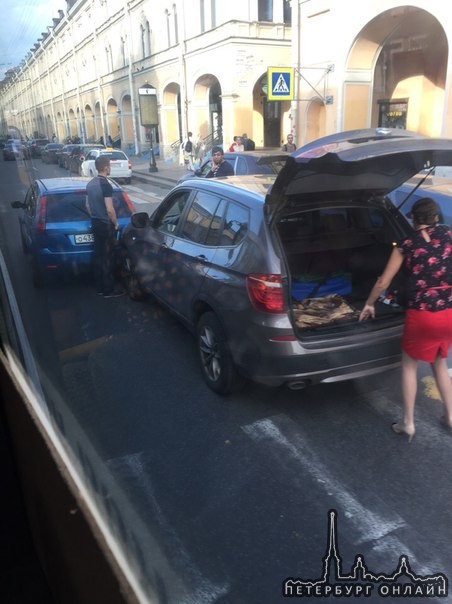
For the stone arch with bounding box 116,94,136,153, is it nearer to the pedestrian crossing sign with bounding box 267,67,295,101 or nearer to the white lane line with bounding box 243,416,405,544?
the pedestrian crossing sign with bounding box 267,67,295,101

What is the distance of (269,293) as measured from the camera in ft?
8.51

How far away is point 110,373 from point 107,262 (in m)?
1.72

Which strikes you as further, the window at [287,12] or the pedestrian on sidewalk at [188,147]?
the pedestrian on sidewalk at [188,147]

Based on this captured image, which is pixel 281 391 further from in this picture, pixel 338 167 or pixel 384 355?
pixel 338 167

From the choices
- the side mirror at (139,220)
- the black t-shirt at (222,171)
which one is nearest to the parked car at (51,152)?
the side mirror at (139,220)

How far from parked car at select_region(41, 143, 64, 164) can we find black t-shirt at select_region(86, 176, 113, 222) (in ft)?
2.27

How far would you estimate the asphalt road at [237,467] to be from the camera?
1688 millimetres

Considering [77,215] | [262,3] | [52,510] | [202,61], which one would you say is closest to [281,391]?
[52,510]

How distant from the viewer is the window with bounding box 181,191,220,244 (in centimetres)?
328

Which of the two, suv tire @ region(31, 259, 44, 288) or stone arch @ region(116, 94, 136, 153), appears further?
stone arch @ region(116, 94, 136, 153)

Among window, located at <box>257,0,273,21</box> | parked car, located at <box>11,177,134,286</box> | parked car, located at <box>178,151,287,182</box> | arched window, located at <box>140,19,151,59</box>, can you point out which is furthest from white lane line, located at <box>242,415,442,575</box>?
parked car, located at <box>178,151,287,182</box>

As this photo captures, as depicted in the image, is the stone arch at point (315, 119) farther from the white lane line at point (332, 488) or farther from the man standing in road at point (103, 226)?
the white lane line at point (332, 488)

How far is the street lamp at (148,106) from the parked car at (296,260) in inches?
44.6

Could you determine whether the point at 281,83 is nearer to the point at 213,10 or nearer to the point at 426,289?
the point at 213,10
